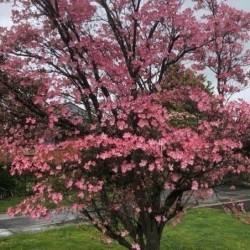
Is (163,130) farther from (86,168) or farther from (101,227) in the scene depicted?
(101,227)

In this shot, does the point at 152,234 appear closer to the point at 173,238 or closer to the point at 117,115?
the point at 117,115

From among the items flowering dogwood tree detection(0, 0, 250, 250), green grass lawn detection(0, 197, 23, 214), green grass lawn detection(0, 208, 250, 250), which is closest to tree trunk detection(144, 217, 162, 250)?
flowering dogwood tree detection(0, 0, 250, 250)

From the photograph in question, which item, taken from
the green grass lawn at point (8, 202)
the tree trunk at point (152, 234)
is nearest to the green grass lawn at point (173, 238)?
the tree trunk at point (152, 234)

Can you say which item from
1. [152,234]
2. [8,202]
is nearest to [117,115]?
[152,234]

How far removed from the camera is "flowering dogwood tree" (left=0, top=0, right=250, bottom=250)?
4.81 metres

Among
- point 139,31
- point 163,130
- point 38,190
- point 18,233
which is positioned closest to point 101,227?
point 38,190

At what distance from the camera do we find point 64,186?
4867 millimetres

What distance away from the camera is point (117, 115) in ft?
16.8

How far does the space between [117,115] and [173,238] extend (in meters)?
4.80

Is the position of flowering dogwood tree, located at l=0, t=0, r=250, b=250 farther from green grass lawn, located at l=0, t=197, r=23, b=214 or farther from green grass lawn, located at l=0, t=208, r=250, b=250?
green grass lawn, located at l=0, t=197, r=23, b=214

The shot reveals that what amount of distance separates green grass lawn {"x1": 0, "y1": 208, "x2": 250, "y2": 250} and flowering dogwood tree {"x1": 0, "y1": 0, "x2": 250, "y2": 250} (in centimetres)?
252

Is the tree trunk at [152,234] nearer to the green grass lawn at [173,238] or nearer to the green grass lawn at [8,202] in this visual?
the green grass lawn at [173,238]

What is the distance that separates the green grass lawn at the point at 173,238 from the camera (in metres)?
8.51

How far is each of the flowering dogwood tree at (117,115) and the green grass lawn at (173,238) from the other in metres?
2.52
